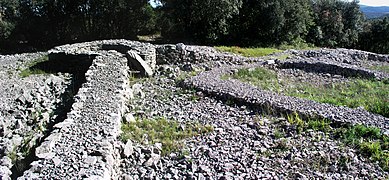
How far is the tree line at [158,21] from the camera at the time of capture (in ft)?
95.7

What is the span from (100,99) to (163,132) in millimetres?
2087

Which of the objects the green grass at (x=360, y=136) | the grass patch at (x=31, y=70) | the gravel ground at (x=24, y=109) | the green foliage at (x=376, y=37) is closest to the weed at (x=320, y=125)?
the green grass at (x=360, y=136)

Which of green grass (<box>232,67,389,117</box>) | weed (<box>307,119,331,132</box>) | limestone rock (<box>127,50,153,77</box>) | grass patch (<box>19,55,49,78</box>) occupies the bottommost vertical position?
weed (<box>307,119,331,132</box>)

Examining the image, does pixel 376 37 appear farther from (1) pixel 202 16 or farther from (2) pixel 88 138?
(2) pixel 88 138

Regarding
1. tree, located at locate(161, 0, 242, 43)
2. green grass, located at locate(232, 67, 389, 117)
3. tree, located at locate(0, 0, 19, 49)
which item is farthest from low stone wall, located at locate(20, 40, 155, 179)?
tree, located at locate(0, 0, 19, 49)

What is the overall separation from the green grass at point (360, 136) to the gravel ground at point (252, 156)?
0.76 ft

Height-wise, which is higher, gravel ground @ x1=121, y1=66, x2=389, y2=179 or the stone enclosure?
the stone enclosure

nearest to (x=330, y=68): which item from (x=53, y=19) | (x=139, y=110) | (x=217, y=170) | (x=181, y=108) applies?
(x=181, y=108)

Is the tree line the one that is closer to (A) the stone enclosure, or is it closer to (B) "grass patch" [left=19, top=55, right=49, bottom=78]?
(A) the stone enclosure

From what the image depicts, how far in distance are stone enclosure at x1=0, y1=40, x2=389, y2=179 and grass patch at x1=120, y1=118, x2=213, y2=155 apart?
46 cm

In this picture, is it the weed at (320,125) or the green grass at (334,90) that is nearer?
the weed at (320,125)

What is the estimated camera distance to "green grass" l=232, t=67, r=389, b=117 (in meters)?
11.9

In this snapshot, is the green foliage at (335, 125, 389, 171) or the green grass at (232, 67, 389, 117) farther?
the green grass at (232, 67, 389, 117)

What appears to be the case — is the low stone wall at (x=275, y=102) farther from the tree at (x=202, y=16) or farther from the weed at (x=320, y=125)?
the tree at (x=202, y=16)
